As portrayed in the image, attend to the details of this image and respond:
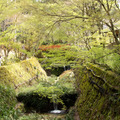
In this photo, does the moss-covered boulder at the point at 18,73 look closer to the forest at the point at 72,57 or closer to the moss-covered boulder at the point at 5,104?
the forest at the point at 72,57

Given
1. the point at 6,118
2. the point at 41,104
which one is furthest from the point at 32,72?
the point at 6,118

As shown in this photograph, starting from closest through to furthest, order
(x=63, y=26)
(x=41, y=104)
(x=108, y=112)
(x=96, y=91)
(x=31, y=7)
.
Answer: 1. (x=108, y=112)
2. (x=31, y=7)
3. (x=96, y=91)
4. (x=63, y=26)
5. (x=41, y=104)

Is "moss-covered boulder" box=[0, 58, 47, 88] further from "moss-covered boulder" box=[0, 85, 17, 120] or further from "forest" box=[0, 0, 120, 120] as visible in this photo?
"moss-covered boulder" box=[0, 85, 17, 120]

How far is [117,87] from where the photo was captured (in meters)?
3.62

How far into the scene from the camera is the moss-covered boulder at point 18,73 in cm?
777

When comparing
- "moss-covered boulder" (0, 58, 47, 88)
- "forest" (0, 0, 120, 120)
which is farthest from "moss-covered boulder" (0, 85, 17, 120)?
"moss-covered boulder" (0, 58, 47, 88)

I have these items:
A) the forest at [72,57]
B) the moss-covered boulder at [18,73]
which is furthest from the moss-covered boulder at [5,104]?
the moss-covered boulder at [18,73]

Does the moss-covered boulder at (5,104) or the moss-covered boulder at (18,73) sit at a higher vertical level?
the moss-covered boulder at (18,73)

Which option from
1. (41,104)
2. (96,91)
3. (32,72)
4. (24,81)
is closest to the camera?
(96,91)

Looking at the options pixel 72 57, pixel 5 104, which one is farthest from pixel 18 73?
pixel 72 57

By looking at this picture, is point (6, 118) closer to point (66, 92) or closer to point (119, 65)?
point (119, 65)

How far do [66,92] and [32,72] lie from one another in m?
4.02

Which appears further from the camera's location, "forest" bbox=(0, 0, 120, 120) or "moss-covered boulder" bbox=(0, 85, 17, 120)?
"moss-covered boulder" bbox=(0, 85, 17, 120)

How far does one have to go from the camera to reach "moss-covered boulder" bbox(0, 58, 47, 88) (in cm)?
777
